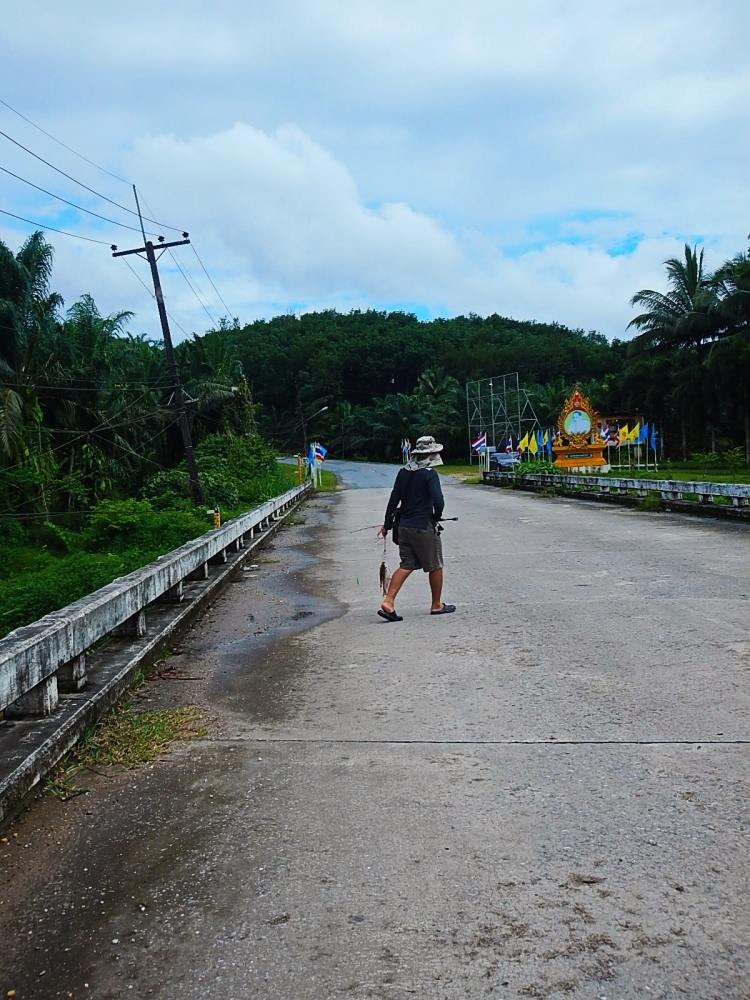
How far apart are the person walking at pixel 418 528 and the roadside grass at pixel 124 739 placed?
10.8 ft

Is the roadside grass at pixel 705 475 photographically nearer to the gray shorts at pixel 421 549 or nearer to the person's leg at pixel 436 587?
the person's leg at pixel 436 587

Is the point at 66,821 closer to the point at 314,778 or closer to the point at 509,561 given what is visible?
the point at 314,778

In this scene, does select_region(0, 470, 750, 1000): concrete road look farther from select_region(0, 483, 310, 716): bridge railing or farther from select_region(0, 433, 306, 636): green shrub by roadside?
select_region(0, 433, 306, 636): green shrub by roadside

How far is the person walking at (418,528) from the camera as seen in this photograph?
8492mm

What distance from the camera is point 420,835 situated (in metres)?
3.61

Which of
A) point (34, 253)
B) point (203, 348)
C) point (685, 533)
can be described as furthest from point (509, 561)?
point (203, 348)

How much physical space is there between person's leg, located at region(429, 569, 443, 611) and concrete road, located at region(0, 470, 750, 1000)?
4.19 ft

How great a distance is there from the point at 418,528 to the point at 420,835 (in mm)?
5068

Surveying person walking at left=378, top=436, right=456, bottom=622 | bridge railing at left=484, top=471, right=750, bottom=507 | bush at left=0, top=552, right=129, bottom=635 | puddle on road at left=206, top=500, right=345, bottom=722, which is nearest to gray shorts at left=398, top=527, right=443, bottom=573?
person walking at left=378, top=436, right=456, bottom=622

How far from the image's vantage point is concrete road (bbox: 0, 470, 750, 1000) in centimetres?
274

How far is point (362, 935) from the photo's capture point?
288 centimetres

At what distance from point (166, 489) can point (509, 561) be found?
19226 millimetres

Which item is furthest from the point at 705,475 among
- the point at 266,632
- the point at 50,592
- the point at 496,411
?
the point at 50,592

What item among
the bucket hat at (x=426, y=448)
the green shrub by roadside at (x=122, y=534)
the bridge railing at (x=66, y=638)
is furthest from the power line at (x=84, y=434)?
the bridge railing at (x=66, y=638)
